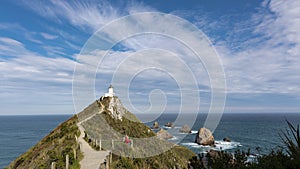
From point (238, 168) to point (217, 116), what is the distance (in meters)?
4.50

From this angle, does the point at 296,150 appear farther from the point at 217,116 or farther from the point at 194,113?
the point at 194,113

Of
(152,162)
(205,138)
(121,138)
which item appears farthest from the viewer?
(205,138)

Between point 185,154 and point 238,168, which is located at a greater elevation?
point 238,168

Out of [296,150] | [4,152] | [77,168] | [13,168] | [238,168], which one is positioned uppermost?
[296,150]

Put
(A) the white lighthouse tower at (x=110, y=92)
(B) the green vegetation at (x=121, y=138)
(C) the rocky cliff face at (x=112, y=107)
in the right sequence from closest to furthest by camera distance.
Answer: (B) the green vegetation at (x=121, y=138)
(C) the rocky cliff face at (x=112, y=107)
(A) the white lighthouse tower at (x=110, y=92)

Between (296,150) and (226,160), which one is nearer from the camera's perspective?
(296,150)

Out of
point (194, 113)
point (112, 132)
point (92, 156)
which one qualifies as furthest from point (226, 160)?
point (112, 132)

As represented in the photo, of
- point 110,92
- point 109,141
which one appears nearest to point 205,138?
point 110,92

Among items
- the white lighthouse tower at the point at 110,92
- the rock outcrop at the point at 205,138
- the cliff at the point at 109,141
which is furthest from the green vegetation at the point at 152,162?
the rock outcrop at the point at 205,138

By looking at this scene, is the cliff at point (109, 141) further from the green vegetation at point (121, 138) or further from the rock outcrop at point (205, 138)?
the rock outcrop at point (205, 138)

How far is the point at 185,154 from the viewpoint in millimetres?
42750

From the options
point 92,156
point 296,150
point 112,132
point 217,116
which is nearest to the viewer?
point 296,150

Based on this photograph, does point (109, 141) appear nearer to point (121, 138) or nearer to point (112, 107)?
point (121, 138)

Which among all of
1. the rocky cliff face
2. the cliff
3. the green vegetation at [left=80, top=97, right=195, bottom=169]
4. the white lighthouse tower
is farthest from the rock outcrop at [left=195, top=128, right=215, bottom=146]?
the white lighthouse tower
